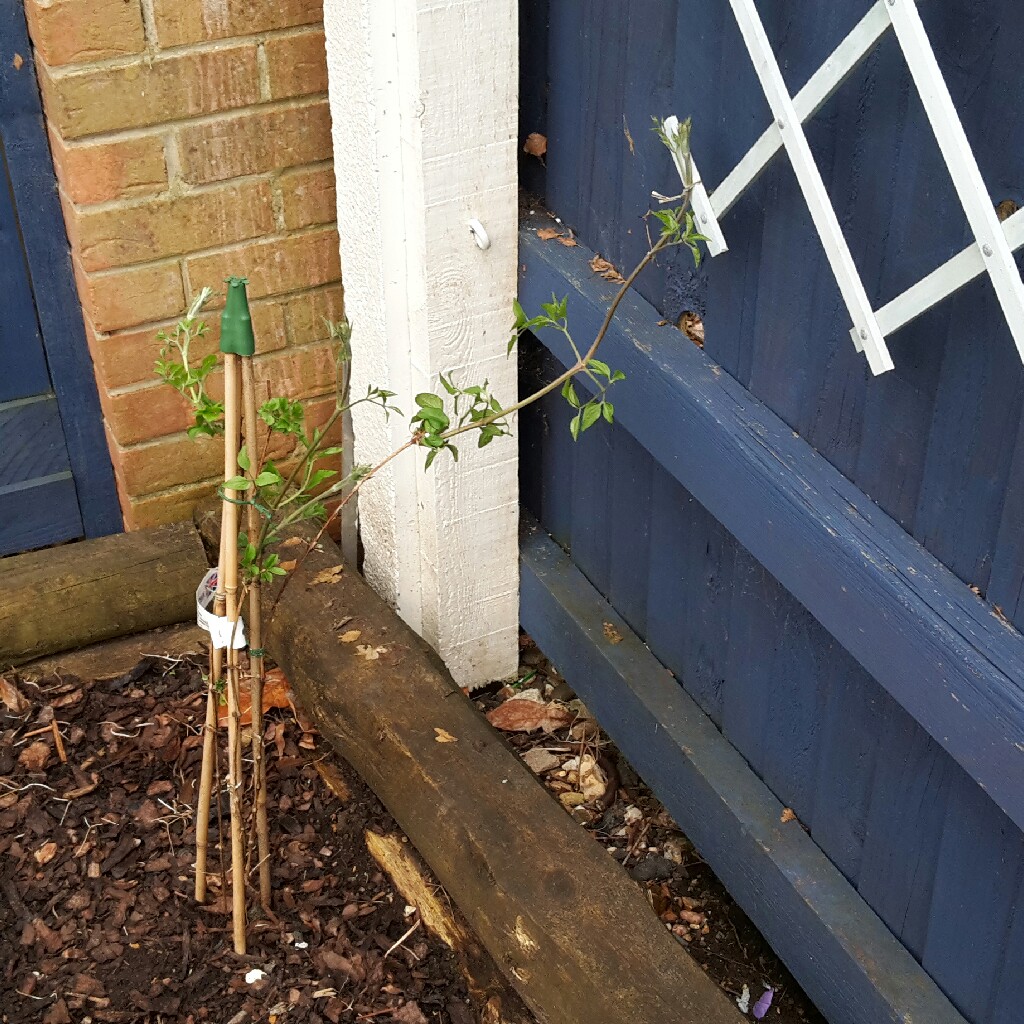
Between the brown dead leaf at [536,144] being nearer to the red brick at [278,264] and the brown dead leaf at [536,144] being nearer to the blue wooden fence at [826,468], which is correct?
the blue wooden fence at [826,468]

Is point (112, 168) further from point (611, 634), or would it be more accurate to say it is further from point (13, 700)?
point (611, 634)

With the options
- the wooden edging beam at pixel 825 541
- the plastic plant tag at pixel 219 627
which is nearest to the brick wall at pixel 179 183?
the wooden edging beam at pixel 825 541

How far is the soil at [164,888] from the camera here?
211 cm

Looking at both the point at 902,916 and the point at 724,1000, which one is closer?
the point at 724,1000

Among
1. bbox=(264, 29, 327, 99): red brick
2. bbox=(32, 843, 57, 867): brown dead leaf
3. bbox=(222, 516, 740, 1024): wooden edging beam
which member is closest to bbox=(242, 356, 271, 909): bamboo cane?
bbox=(222, 516, 740, 1024): wooden edging beam

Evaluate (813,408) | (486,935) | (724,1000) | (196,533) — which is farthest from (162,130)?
(724,1000)

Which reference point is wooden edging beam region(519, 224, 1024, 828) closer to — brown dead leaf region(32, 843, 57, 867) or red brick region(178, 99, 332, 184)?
red brick region(178, 99, 332, 184)

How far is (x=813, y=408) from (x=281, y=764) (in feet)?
4.22

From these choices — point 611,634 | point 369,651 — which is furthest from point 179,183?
point 611,634

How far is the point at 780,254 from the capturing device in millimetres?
1771

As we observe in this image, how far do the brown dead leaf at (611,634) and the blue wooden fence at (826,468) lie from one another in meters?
0.04

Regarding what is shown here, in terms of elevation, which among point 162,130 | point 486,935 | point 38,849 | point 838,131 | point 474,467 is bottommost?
point 38,849

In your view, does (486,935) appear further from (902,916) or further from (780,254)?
(780,254)

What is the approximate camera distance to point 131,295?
2.63 meters
